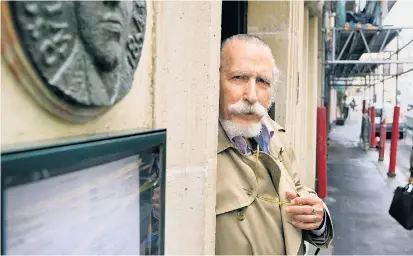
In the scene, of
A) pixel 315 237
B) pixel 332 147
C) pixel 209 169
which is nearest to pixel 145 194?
pixel 209 169

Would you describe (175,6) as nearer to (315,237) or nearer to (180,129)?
(180,129)

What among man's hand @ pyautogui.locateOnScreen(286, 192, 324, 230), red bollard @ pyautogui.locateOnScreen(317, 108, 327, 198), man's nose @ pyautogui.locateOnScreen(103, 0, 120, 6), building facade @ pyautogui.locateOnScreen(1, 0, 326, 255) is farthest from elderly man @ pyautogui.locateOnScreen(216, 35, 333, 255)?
red bollard @ pyautogui.locateOnScreen(317, 108, 327, 198)

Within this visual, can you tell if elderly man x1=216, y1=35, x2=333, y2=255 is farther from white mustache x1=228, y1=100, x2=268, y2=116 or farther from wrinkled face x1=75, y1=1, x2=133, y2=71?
wrinkled face x1=75, y1=1, x2=133, y2=71

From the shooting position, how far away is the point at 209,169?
1.34 meters

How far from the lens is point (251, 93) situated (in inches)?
67.6

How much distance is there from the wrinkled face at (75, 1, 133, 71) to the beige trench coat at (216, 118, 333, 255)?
946mm

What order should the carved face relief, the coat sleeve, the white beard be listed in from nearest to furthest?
the carved face relief, the white beard, the coat sleeve

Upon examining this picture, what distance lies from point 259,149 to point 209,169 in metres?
0.50

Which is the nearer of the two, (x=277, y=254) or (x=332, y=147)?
(x=277, y=254)

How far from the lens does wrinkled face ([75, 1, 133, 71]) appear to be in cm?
70

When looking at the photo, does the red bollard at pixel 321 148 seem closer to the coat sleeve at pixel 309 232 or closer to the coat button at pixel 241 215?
the coat sleeve at pixel 309 232

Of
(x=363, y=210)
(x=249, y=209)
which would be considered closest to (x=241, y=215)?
(x=249, y=209)

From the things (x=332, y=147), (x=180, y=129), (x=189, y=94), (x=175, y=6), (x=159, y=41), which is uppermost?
(x=175, y=6)

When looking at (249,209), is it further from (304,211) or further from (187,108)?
(187,108)
